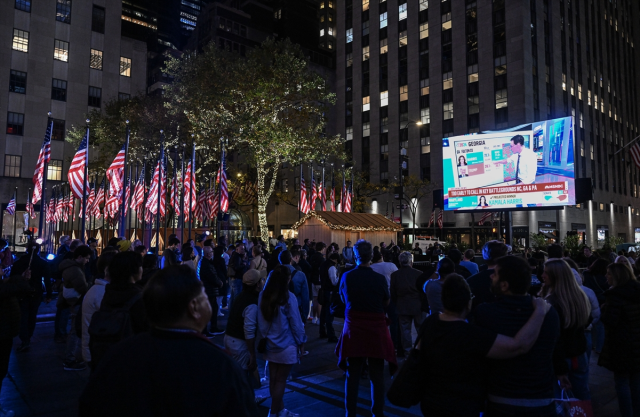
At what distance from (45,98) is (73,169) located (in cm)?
3381

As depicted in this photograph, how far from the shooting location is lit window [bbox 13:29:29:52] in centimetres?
4297

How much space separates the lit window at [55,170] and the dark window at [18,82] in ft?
24.0

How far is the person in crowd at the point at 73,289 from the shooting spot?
782 centimetres

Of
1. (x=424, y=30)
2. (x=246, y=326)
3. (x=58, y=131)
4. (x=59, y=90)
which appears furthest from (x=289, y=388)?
(x=424, y=30)

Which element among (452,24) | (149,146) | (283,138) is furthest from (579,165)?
(149,146)

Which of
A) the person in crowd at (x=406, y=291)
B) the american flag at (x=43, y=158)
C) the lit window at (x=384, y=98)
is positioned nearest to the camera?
the person in crowd at (x=406, y=291)

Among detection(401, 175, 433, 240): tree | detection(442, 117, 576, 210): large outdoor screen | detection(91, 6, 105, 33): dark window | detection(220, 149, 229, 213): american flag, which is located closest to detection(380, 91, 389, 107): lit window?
detection(401, 175, 433, 240): tree

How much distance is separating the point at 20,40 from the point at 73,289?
4666 cm

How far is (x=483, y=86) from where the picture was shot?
48969 mm

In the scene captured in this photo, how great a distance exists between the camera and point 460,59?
5147cm

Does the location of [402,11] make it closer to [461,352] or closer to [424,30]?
[424,30]

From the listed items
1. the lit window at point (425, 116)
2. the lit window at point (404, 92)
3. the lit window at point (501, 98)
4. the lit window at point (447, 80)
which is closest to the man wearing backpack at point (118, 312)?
the lit window at point (501, 98)

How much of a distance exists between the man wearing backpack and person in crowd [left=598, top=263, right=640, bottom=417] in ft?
16.5

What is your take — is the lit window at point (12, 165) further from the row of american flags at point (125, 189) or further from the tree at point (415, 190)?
the tree at point (415, 190)
